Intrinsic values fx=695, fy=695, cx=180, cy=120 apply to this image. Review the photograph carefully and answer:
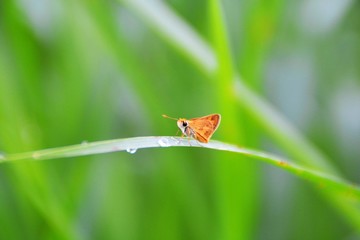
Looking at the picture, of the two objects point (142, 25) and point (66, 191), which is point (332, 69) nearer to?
point (142, 25)

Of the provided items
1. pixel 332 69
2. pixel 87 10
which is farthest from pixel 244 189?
pixel 332 69

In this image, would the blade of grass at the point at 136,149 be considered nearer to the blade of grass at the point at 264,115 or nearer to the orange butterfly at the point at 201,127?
the orange butterfly at the point at 201,127

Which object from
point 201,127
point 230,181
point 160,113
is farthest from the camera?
point 160,113

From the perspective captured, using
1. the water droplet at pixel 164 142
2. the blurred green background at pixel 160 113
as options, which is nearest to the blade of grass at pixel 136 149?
the water droplet at pixel 164 142

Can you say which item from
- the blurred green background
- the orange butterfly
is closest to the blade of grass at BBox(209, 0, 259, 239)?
the blurred green background

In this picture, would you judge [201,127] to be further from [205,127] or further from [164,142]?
[164,142]

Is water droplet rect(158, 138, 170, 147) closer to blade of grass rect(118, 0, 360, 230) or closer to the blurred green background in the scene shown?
the blurred green background

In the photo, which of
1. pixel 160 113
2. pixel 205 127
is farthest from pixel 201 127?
pixel 160 113
